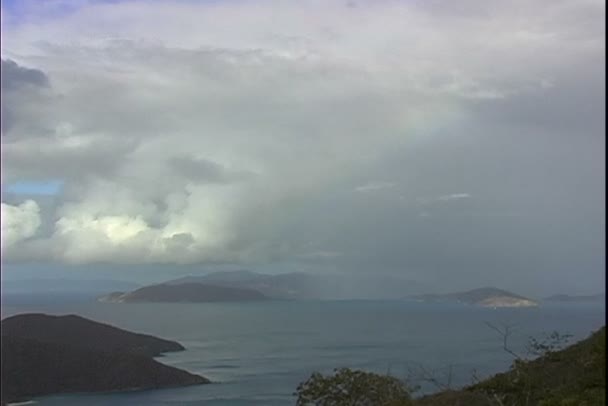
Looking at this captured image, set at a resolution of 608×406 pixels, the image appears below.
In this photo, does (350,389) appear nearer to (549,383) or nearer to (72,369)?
(549,383)

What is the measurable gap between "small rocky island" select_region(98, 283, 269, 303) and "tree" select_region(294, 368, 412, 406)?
155736 millimetres

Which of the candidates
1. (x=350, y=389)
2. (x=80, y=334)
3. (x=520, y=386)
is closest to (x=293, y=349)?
(x=80, y=334)

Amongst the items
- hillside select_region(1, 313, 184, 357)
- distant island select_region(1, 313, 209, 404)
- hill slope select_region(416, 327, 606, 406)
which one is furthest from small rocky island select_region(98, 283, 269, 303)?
hill slope select_region(416, 327, 606, 406)

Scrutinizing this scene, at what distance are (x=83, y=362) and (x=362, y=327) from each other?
4819 cm

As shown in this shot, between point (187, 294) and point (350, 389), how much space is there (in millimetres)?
159382

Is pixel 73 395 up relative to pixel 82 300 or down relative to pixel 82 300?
down

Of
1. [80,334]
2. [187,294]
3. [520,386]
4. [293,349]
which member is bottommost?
[293,349]

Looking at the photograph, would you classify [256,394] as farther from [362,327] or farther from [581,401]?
[362,327]

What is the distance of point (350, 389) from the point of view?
14039mm

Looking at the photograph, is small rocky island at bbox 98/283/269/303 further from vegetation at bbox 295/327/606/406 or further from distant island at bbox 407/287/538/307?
vegetation at bbox 295/327/606/406

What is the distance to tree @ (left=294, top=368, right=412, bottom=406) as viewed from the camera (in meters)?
13.5

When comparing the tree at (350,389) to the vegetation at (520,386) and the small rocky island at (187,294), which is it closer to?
the vegetation at (520,386)

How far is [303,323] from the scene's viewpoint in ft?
385

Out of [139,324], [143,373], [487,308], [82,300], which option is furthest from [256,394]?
[82,300]
